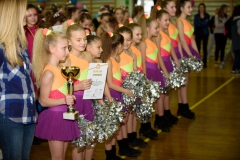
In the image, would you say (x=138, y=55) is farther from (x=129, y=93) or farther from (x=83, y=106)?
(x=83, y=106)

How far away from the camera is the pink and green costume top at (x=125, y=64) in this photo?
205 inches

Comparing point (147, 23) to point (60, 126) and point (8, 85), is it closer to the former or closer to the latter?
point (60, 126)

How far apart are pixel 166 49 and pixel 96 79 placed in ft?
8.13

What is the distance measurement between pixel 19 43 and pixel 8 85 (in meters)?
0.31

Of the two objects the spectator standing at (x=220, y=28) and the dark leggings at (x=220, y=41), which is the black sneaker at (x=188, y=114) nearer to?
the spectator standing at (x=220, y=28)

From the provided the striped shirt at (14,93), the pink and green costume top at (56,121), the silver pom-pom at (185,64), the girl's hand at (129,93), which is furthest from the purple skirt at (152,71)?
the striped shirt at (14,93)

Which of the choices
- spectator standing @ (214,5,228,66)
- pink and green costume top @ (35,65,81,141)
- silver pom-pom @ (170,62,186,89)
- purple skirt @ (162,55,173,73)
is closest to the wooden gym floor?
silver pom-pom @ (170,62,186,89)

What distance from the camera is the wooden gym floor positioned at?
17.5 ft

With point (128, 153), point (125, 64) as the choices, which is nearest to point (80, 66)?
point (125, 64)

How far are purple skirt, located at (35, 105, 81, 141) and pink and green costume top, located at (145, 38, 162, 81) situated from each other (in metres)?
2.30

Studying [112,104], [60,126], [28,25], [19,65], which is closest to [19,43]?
[19,65]

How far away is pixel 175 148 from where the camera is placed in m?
5.60

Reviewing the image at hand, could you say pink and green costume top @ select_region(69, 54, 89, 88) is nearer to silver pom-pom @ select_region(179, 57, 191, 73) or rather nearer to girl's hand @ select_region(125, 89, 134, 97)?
girl's hand @ select_region(125, 89, 134, 97)

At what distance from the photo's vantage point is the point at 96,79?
4.17 metres
